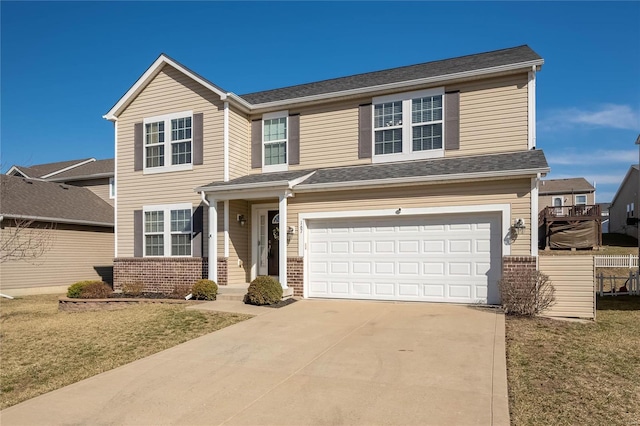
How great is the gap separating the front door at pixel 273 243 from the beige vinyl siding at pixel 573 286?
784 centimetres

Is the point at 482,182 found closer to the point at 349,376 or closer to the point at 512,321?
the point at 512,321

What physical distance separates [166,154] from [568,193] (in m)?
34.8

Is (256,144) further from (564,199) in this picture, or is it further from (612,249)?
(564,199)

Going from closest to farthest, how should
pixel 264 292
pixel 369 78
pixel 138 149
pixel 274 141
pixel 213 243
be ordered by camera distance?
pixel 264 292, pixel 213 243, pixel 274 141, pixel 369 78, pixel 138 149

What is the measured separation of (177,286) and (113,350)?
637 centimetres

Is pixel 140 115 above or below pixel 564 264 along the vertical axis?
above

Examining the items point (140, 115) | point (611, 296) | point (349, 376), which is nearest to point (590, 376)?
point (349, 376)

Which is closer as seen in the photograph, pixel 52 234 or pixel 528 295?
pixel 528 295

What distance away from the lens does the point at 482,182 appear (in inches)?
436

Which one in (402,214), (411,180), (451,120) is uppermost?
(451,120)

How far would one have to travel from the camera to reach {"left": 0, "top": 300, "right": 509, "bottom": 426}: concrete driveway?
5.00 m

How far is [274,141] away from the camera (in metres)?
15.1

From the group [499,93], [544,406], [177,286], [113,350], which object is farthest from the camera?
[177,286]

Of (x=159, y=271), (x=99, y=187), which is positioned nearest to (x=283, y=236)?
(x=159, y=271)
